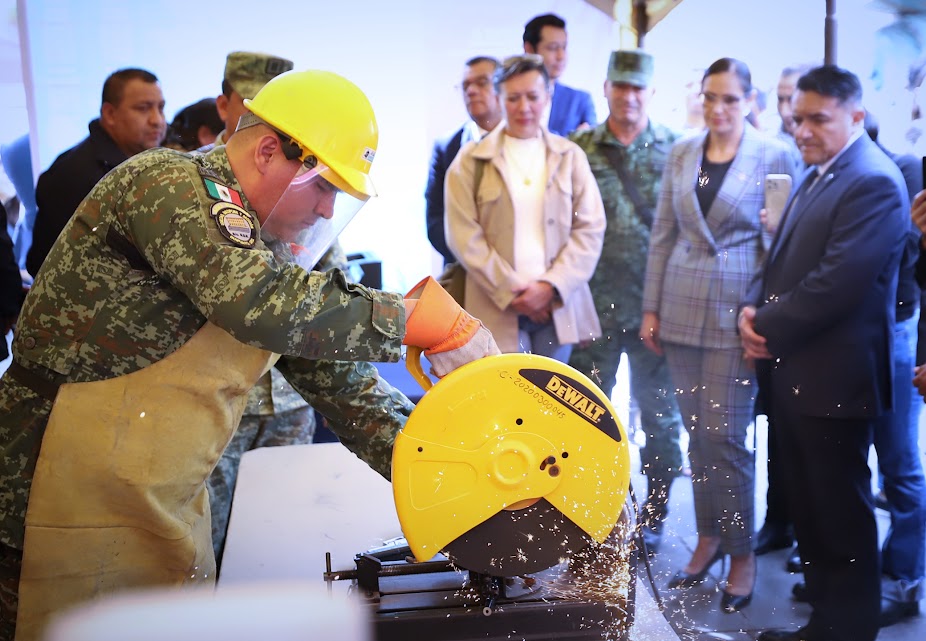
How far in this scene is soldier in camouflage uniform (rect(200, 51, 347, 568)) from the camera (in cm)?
233

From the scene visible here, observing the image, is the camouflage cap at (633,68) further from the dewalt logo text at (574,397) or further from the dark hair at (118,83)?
the dewalt logo text at (574,397)

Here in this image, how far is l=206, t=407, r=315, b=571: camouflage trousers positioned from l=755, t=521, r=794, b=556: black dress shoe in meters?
1.57

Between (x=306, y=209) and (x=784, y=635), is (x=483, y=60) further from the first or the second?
(x=784, y=635)

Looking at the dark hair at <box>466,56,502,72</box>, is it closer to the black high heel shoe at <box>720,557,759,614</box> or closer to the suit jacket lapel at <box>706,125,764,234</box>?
the suit jacket lapel at <box>706,125,764,234</box>

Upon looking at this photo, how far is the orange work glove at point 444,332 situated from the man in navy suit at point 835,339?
5.42 feet

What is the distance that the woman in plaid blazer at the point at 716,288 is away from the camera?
9.61 feet

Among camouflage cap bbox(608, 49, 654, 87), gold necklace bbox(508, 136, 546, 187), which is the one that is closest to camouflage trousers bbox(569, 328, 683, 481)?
gold necklace bbox(508, 136, 546, 187)

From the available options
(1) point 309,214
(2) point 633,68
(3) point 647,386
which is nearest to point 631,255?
(3) point 647,386

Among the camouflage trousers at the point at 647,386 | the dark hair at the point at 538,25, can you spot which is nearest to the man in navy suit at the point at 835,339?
the camouflage trousers at the point at 647,386

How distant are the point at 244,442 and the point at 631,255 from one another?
5.37 ft

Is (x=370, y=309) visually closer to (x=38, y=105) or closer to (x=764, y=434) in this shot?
(x=764, y=434)

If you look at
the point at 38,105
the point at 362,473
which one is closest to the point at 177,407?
the point at 362,473

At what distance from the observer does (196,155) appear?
147 cm

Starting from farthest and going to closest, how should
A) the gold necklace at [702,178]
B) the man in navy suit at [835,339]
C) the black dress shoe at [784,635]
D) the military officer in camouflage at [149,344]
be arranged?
the gold necklace at [702,178] → the man in navy suit at [835,339] → the black dress shoe at [784,635] → the military officer in camouflage at [149,344]
